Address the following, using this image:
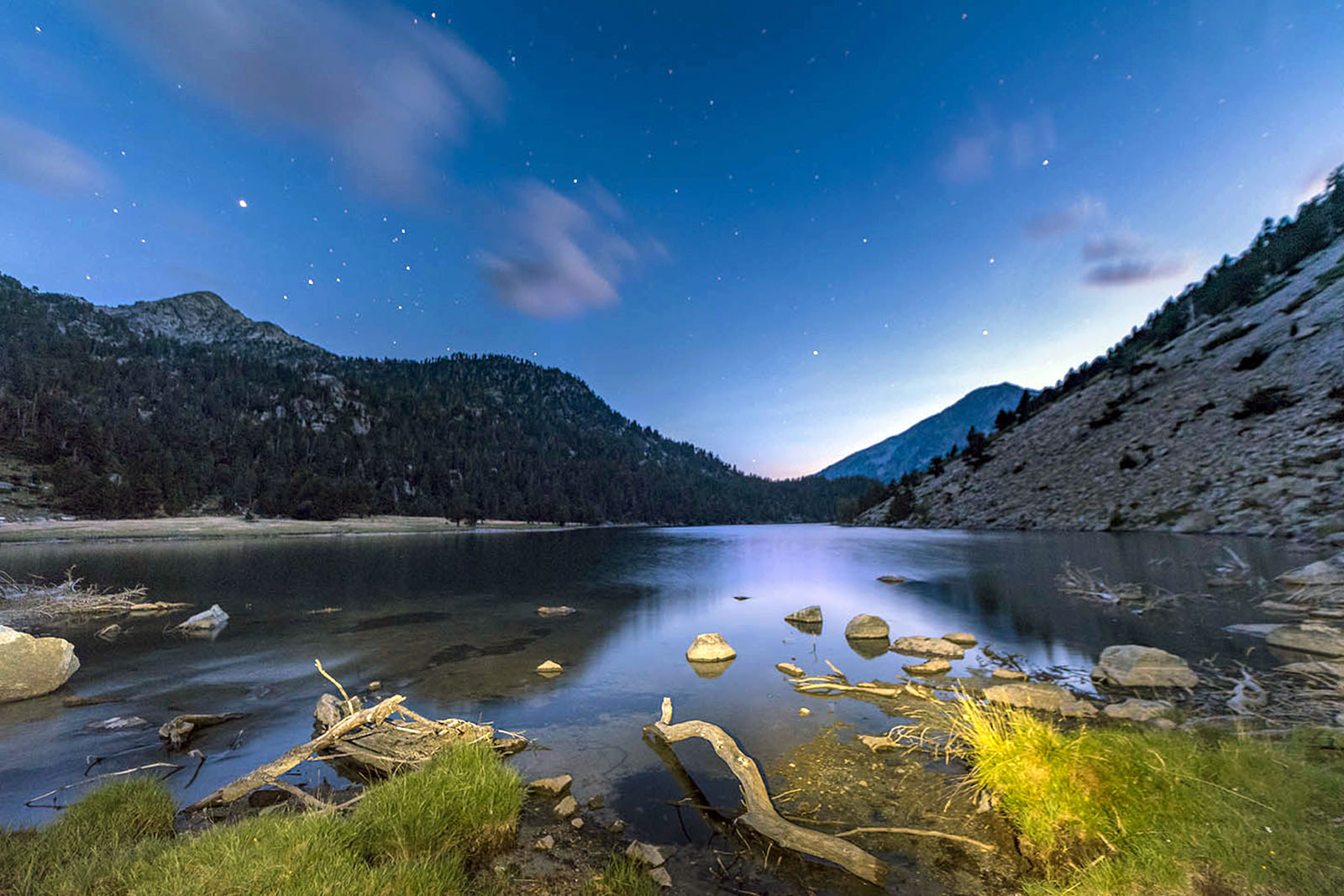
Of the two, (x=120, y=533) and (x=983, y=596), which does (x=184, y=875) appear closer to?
(x=983, y=596)

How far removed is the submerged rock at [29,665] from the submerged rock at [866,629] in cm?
2521

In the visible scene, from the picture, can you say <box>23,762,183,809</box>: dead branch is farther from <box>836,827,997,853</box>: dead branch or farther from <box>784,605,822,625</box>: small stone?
<box>784,605,822,625</box>: small stone

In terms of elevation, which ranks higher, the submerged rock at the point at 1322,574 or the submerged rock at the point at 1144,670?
the submerged rock at the point at 1322,574

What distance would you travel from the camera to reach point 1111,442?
6512 cm

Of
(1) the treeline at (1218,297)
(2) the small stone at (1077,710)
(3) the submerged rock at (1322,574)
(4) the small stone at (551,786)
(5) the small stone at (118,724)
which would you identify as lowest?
(5) the small stone at (118,724)

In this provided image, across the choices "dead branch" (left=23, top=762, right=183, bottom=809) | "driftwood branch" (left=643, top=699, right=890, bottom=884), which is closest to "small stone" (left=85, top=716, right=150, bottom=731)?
"dead branch" (left=23, top=762, right=183, bottom=809)

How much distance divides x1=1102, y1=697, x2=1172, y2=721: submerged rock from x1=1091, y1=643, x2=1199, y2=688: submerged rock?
6.12ft

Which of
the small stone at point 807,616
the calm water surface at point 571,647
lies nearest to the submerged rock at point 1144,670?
the calm water surface at point 571,647

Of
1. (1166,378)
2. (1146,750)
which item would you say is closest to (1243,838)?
(1146,750)

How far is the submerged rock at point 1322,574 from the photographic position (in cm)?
1934

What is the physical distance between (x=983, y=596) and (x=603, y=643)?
2195 cm

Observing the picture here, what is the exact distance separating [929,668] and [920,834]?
31.5 ft

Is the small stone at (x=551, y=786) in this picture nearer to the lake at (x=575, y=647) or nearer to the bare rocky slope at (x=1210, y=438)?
the lake at (x=575, y=647)

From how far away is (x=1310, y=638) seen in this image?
14789 millimetres
